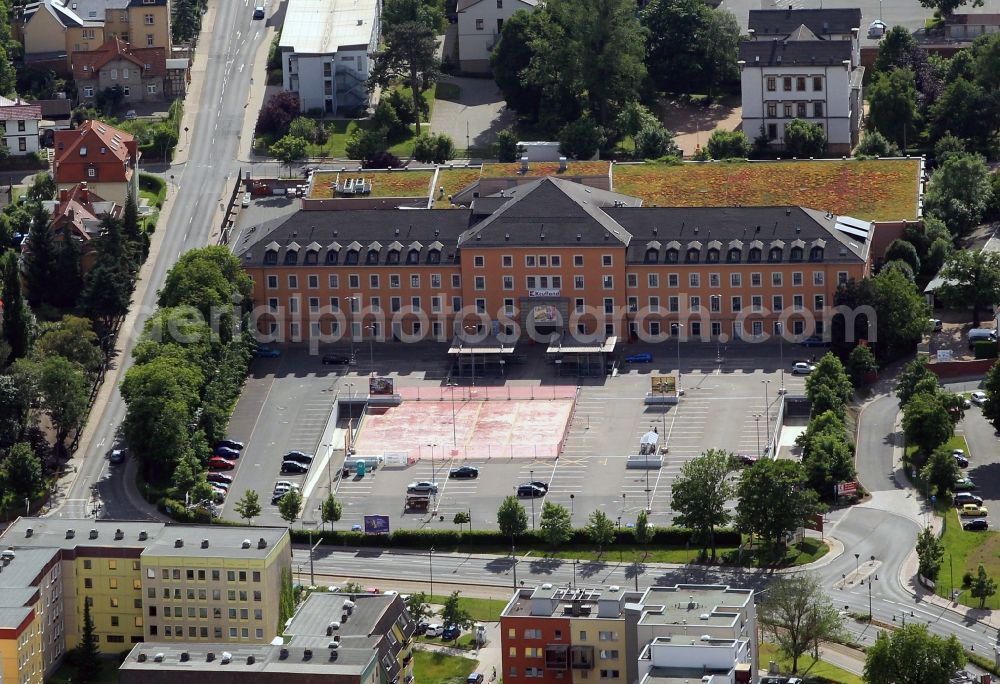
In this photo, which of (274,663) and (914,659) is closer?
(914,659)

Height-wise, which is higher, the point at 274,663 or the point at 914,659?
the point at 914,659

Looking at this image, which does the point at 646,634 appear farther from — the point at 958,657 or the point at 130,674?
the point at 130,674

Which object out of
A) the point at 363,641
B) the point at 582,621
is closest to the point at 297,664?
the point at 363,641

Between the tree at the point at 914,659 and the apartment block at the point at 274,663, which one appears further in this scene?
the apartment block at the point at 274,663

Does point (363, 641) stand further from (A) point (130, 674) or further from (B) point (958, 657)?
(B) point (958, 657)

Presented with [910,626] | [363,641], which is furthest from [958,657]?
[363,641]

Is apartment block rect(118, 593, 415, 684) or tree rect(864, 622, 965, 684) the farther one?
apartment block rect(118, 593, 415, 684)
